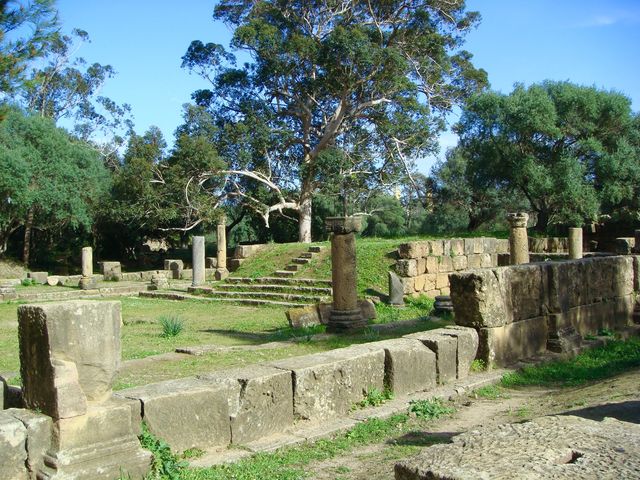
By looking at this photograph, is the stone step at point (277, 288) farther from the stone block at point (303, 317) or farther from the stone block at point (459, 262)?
the stone block at point (303, 317)

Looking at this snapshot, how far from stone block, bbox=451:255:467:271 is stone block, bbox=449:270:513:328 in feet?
40.9

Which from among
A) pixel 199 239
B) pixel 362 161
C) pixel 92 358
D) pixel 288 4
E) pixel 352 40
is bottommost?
pixel 92 358

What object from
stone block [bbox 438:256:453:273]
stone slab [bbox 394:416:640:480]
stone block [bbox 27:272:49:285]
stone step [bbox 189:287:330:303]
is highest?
stone block [bbox 438:256:453:273]

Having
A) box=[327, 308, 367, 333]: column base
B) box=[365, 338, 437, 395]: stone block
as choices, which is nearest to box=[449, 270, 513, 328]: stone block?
box=[365, 338, 437, 395]: stone block

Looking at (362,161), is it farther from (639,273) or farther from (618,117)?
(639,273)

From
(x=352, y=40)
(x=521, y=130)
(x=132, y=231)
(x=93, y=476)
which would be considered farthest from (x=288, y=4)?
(x=93, y=476)

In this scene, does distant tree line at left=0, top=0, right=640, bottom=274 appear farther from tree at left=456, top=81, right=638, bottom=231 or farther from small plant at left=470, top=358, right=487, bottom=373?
Answer: small plant at left=470, top=358, right=487, bottom=373

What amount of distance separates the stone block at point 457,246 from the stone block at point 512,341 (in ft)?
38.7

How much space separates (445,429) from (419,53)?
3096 centimetres

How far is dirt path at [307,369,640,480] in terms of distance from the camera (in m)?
4.97

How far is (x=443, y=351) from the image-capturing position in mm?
7461

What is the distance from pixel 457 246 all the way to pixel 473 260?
102 cm

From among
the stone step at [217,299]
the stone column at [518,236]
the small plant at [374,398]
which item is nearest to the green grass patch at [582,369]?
the small plant at [374,398]

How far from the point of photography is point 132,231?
3934 centimetres
